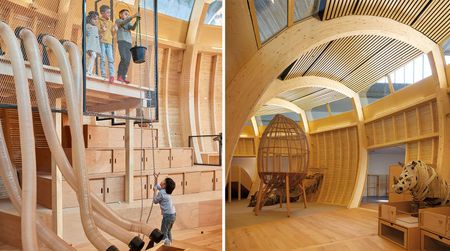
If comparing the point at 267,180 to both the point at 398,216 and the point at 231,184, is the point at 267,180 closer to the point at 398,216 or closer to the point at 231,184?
the point at 231,184

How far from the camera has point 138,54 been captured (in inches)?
47.3

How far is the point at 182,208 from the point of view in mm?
1333

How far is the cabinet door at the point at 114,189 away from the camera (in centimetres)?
111

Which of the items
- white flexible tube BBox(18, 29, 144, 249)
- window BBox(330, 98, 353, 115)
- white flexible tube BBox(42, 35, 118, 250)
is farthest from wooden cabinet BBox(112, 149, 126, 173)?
window BBox(330, 98, 353, 115)

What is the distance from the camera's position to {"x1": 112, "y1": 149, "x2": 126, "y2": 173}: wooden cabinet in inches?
45.0

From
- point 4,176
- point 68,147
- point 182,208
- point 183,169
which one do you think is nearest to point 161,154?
point 183,169

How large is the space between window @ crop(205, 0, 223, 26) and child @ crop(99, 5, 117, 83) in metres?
0.33

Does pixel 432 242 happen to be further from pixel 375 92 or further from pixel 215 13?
pixel 215 13

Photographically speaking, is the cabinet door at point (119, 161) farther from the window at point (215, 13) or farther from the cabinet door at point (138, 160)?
the window at point (215, 13)

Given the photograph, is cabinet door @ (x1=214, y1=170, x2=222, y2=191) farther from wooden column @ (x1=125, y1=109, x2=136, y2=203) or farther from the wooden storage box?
the wooden storage box

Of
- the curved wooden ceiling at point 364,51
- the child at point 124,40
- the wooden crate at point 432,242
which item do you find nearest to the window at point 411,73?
the curved wooden ceiling at point 364,51

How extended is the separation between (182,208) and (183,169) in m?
0.14

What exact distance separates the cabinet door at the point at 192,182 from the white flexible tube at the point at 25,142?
51cm

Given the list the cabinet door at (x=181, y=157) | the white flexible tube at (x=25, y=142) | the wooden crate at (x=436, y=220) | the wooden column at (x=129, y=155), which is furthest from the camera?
the cabinet door at (x=181, y=157)
